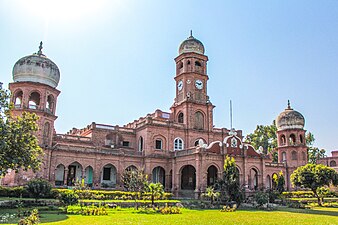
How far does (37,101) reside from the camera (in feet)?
132

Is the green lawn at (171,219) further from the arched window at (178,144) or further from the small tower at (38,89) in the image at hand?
the arched window at (178,144)

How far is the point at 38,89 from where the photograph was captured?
36.5 m

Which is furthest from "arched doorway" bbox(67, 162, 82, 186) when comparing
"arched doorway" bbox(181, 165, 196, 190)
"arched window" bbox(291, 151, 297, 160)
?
"arched window" bbox(291, 151, 297, 160)

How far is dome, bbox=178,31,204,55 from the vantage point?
1891 inches

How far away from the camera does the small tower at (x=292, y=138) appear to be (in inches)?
2195

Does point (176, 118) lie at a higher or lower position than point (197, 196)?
higher

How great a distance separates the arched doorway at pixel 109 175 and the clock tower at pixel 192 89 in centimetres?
1198

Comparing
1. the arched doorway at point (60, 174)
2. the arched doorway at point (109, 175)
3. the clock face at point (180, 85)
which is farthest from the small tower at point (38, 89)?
the clock face at point (180, 85)

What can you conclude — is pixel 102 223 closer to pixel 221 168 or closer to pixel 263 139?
pixel 221 168

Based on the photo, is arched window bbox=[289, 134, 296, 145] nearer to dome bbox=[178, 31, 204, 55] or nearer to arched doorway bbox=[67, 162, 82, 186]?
dome bbox=[178, 31, 204, 55]

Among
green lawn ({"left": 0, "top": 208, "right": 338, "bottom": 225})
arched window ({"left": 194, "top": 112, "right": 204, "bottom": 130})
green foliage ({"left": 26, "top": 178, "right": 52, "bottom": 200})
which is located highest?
arched window ({"left": 194, "top": 112, "right": 204, "bottom": 130})

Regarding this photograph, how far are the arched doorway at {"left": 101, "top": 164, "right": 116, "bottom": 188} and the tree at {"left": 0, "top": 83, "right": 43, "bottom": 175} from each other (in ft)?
63.3

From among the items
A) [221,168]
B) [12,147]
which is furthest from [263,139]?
[12,147]

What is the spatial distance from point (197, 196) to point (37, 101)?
2315 cm
